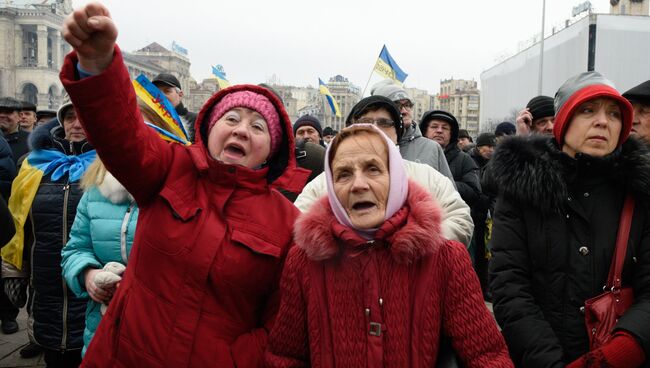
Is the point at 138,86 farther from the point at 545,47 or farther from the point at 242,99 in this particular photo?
the point at 545,47

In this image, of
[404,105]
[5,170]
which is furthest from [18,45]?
[404,105]

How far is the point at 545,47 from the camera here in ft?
90.8

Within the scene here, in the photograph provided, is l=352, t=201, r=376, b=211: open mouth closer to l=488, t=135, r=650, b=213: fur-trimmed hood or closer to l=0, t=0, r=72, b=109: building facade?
l=488, t=135, r=650, b=213: fur-trimmed hood

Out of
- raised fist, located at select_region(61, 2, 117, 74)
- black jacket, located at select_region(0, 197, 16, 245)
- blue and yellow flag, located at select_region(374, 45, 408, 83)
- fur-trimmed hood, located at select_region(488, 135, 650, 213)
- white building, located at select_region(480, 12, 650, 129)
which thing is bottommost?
black jacket, located at select_region(0, 197, 16, 245)

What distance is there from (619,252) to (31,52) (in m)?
89.6

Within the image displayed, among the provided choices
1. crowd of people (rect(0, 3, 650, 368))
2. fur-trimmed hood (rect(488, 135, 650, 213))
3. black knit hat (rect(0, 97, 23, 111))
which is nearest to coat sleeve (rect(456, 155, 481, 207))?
crowd of people (rect(0, 3, 650, 368))

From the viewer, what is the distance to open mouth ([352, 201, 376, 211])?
1916 millimetres

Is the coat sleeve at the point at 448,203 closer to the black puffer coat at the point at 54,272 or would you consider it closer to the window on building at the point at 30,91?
the black puffer coat at the point at 54,272

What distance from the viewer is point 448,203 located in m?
2.88

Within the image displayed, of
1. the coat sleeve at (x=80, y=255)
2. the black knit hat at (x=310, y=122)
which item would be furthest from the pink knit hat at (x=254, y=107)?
the black knit hat at (x=310, y=122)

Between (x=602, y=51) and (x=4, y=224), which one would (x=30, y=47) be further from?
(x=4, y=224)

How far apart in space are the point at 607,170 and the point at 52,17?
290 feet

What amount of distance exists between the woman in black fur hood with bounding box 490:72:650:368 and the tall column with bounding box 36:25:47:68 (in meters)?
84.5

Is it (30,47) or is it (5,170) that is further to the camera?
(30,47)
